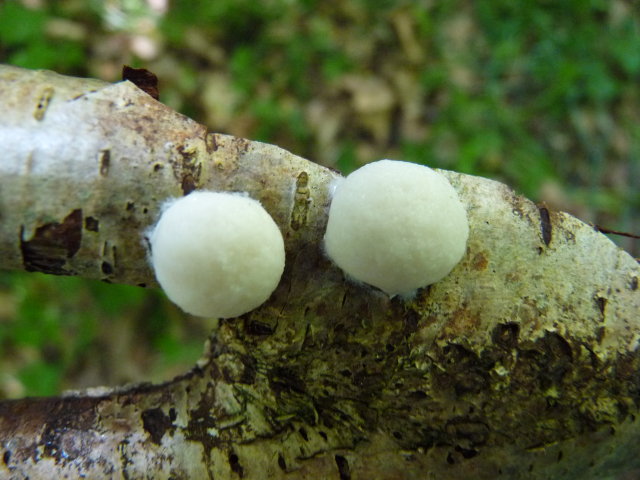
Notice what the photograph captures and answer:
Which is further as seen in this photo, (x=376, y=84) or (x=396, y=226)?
(x=376, y=84)

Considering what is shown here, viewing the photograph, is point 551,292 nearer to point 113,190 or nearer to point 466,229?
point 466,229

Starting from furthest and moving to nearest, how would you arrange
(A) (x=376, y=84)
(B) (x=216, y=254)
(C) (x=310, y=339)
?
(A) (x=376, y=84), (C) (x=310, y=339), (B) (x=216, y=254)

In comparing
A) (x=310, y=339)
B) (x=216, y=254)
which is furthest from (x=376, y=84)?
(x=216, y=254)

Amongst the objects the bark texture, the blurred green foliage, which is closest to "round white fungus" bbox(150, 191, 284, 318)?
the bark texture

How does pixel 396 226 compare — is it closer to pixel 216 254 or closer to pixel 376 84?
pixel 216 254

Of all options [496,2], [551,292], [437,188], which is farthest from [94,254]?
[496,2]

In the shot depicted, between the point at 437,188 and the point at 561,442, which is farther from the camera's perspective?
the point at 561,442
